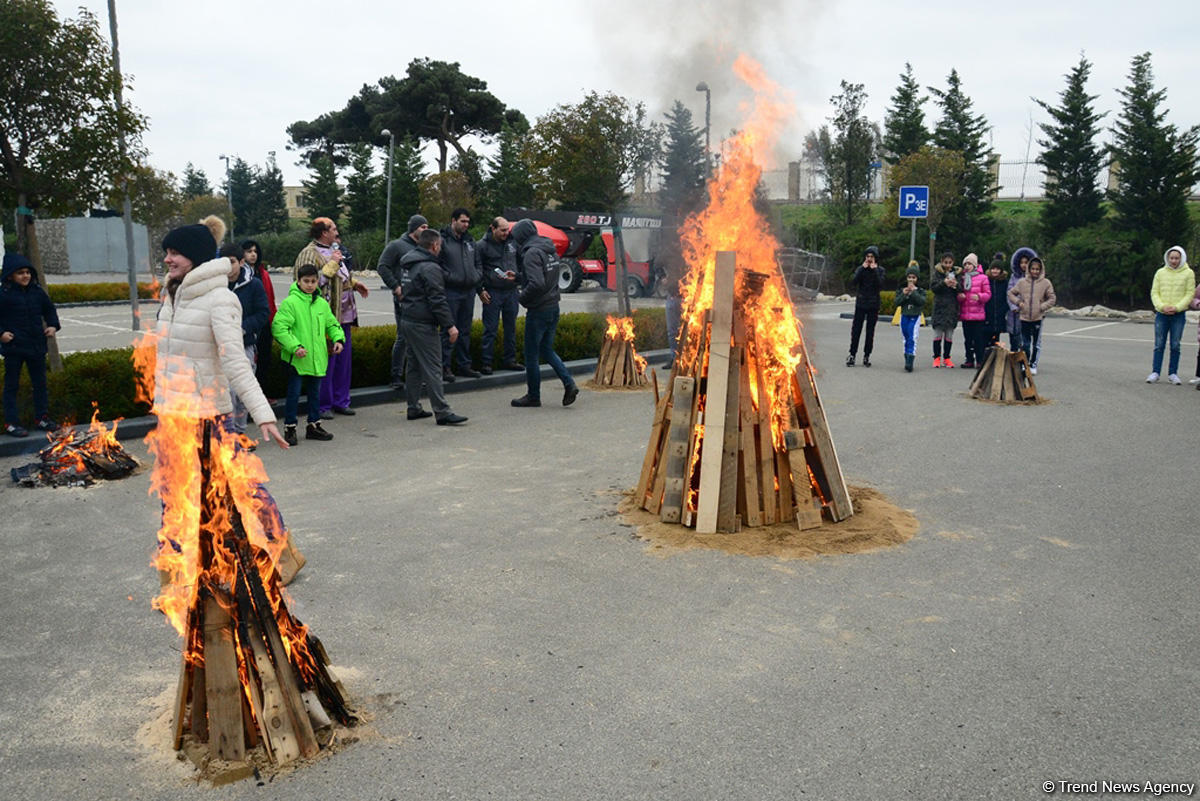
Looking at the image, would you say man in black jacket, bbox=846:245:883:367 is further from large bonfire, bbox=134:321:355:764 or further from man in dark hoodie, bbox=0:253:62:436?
large bonfire, bbox=134:321:355:764

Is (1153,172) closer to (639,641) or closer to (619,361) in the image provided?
(619,361)

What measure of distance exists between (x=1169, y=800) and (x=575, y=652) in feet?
7.47

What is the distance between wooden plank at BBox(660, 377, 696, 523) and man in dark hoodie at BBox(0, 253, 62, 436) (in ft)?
19.1

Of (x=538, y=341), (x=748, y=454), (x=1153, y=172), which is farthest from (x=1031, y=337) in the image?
(x=1153, y=172)

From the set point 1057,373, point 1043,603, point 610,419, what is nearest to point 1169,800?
point 1043,603

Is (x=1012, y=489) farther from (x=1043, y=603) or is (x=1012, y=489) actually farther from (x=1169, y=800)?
(x=1169, y=800)

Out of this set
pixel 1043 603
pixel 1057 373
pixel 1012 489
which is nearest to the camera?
pixel 1043 603

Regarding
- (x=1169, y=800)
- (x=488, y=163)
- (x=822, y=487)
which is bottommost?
(x=1169, y=800)

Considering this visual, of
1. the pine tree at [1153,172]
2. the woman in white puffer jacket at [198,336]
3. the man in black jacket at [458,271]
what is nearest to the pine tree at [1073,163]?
the pine tree at [1153,172]

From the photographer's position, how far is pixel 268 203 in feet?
251

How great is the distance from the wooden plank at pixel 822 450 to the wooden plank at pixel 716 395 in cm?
53

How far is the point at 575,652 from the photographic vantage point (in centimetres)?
417

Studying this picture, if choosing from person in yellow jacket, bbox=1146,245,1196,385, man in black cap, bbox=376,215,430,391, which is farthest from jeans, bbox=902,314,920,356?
man in black cap, bbox=376,215,430,391

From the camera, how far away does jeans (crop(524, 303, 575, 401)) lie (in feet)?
Answer: 33.8
